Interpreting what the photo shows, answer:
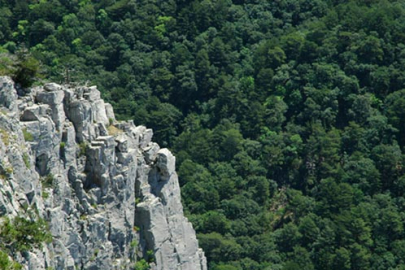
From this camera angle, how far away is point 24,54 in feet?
175

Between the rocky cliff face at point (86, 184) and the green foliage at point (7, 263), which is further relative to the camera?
the rocky cliff face at point (86, 184)

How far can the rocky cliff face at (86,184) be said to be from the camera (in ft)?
156

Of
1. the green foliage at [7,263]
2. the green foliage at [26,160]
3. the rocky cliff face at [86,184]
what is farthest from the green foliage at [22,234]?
the green foliage at [26,160]

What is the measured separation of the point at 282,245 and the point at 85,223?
57.3 m

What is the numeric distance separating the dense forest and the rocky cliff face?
4558 centimetres

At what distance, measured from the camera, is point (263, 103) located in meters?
127

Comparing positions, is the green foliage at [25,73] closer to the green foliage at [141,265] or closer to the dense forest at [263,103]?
the green foliage at [141,265]

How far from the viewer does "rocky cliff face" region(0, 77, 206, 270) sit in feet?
156

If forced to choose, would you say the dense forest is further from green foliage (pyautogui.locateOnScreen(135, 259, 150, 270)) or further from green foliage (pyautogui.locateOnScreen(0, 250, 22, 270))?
green foliage (pyautogui.locateOnScreen(0, 250, 22, 270))

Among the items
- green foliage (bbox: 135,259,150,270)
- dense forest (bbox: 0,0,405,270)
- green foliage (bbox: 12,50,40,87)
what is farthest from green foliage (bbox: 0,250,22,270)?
dense forest (bbox: 0,0,405,270)

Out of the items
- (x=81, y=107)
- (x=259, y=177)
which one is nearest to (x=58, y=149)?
(x=81, y=107)

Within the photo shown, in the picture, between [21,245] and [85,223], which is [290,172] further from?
[21,245]

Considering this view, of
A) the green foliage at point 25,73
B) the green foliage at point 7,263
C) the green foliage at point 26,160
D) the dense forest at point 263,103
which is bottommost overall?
the dense forest at point 263,103

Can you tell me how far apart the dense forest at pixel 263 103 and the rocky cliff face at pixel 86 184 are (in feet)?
150
